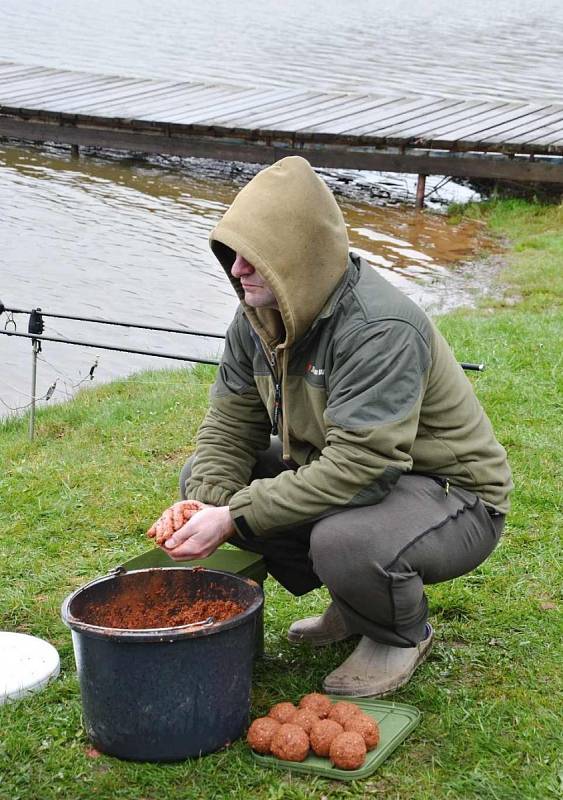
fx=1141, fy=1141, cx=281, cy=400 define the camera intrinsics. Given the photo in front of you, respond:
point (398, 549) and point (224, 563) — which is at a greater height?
point (398, 549)

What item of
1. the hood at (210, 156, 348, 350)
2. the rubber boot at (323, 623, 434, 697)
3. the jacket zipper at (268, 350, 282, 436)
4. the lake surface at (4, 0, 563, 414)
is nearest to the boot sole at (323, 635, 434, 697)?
the rubber boot at (323, 623, 434, 697)

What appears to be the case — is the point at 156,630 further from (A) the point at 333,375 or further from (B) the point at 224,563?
(A) the point at 333,375

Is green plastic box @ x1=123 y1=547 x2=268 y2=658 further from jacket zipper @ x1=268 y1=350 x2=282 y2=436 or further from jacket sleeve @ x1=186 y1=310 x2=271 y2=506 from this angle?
jacket zipper @ x1=268 y1=350 x2=282 y2=436

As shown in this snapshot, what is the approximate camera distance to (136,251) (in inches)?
383

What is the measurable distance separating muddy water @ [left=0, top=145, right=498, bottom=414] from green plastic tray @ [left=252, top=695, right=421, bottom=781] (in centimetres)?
402

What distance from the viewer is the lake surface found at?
812 cm

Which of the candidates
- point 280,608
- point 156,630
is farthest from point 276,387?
point 280,608

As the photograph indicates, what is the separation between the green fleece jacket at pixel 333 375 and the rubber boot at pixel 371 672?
0.44 m

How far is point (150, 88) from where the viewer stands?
1428 cm

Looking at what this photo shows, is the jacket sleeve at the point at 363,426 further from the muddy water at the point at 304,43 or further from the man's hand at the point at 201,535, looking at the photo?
the muddy water at the point at 304,43

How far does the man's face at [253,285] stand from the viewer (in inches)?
103

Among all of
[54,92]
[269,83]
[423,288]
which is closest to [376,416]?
[423,288]

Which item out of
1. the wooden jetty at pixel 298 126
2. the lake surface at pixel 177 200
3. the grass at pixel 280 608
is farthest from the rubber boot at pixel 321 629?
the wooden jetty at pixel 298 126

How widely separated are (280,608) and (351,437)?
3.27 ft
